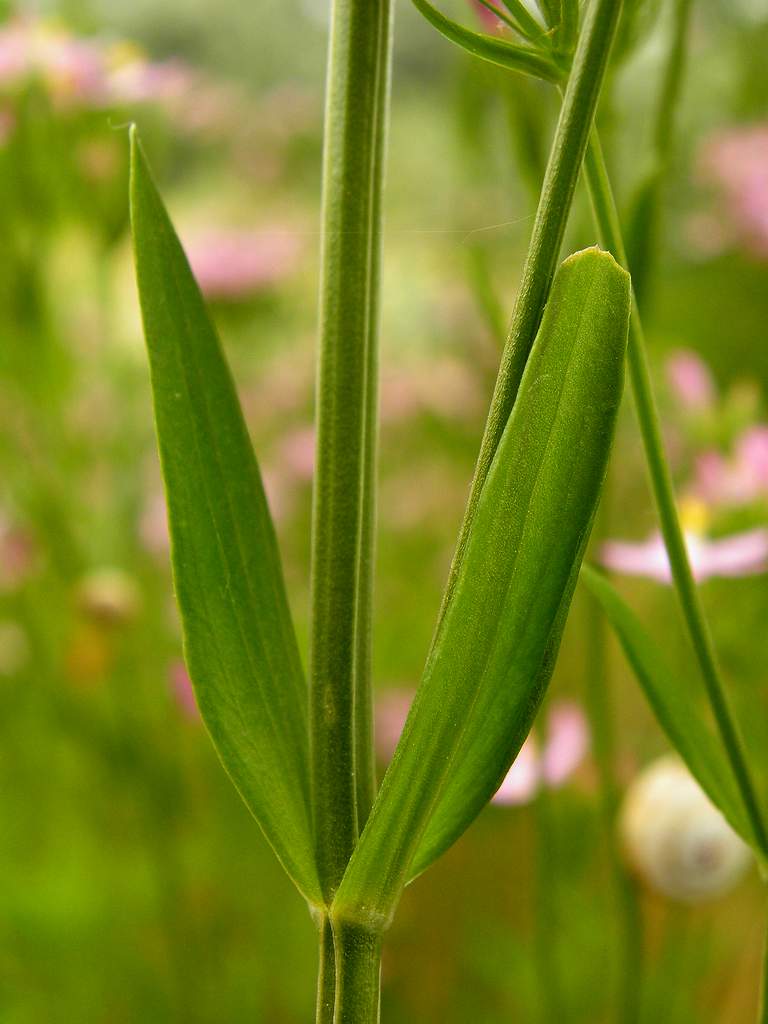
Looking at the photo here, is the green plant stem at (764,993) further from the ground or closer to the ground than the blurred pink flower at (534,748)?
closer to the ground

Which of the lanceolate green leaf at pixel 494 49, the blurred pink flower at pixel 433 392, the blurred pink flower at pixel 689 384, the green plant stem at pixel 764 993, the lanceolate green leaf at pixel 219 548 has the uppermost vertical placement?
the blurred pink flower at pixel 433 392

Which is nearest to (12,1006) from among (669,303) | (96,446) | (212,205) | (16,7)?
(96,446)

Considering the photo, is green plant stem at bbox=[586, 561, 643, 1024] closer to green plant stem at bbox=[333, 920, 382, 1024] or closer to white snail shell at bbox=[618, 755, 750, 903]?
white snail shell at bbox=[618, 755, 750, 903]

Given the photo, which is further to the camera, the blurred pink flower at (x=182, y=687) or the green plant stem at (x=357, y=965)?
the blurred pink flower at (x=182, y=687)

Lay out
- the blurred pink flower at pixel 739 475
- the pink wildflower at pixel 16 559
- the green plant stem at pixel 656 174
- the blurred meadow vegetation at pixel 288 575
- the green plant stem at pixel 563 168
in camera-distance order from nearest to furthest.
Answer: the green plant stem at pixel 563 168 < the green plant stem at pixel 656 174 < the blurred pink flower at pixel 739 475 < the blurred meadow vegetation at pixel 288 575 < the pink wildflower at pixel 16 559

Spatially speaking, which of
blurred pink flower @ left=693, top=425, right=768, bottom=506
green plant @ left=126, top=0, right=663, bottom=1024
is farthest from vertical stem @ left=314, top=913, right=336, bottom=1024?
blurred pink flower @ left=693, top=425, right=768, bottom=506

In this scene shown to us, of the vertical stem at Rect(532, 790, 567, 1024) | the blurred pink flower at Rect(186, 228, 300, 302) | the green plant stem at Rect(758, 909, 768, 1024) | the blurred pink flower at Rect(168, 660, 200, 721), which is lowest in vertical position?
the vertical stem at Rect(532, 790, 567, 1024)

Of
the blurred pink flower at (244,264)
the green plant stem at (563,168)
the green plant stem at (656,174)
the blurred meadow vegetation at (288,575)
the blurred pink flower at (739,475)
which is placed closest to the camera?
the green plant stem at (563,168)

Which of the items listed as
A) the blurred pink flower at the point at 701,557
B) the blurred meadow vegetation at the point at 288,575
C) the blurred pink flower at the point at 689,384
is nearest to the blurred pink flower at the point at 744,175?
the blurred meadow vegetation at the point at 288,575

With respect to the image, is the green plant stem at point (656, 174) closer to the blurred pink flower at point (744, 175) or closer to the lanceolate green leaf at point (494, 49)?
the lanceolate green leaf at point (494, 49)

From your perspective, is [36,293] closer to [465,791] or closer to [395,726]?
[395,726]
